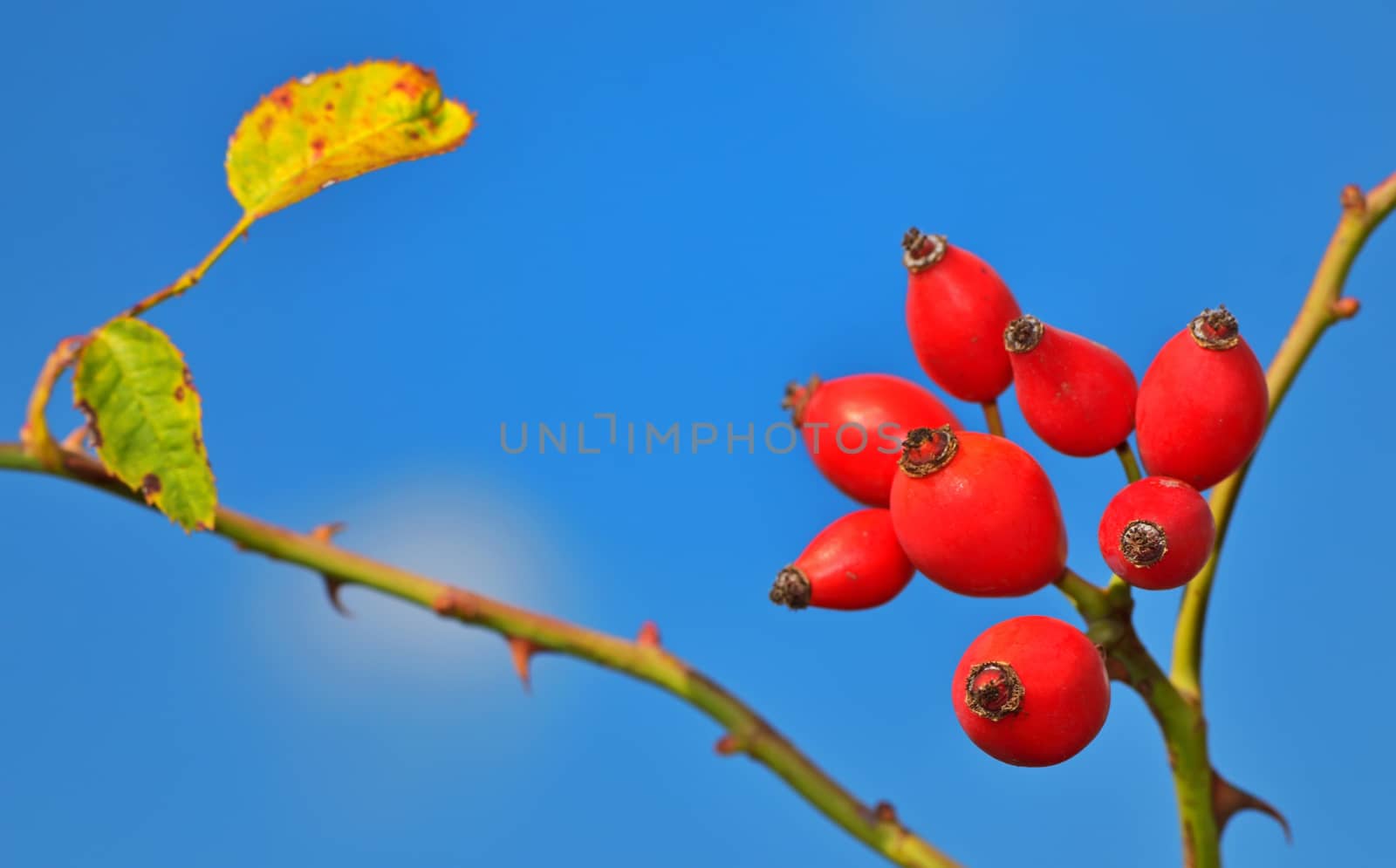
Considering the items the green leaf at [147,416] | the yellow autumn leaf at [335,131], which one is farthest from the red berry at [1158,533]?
the green leaf at [147,416]

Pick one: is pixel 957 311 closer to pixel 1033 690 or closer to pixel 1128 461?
pixel 1128 461

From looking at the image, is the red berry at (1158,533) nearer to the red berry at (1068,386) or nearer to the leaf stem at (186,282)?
the red berry at (1068,386)

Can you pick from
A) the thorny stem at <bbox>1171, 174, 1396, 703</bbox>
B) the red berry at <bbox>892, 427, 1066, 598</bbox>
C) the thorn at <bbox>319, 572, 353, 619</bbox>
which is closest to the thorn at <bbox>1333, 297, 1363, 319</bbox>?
the thorny stem at <bbox>1171, 174, 1396, 703</bbox>

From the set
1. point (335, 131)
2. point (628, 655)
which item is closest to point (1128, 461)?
point (628, 655)

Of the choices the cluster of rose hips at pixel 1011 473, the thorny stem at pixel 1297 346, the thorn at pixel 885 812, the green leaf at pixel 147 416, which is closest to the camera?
the green leaf at pixel 147 416

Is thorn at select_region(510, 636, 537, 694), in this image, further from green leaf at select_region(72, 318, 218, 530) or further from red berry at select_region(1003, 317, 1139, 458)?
red berry at select_region(1003, 317, 1139, 458)

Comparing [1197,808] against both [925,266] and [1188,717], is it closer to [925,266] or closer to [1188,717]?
[1188,717]
